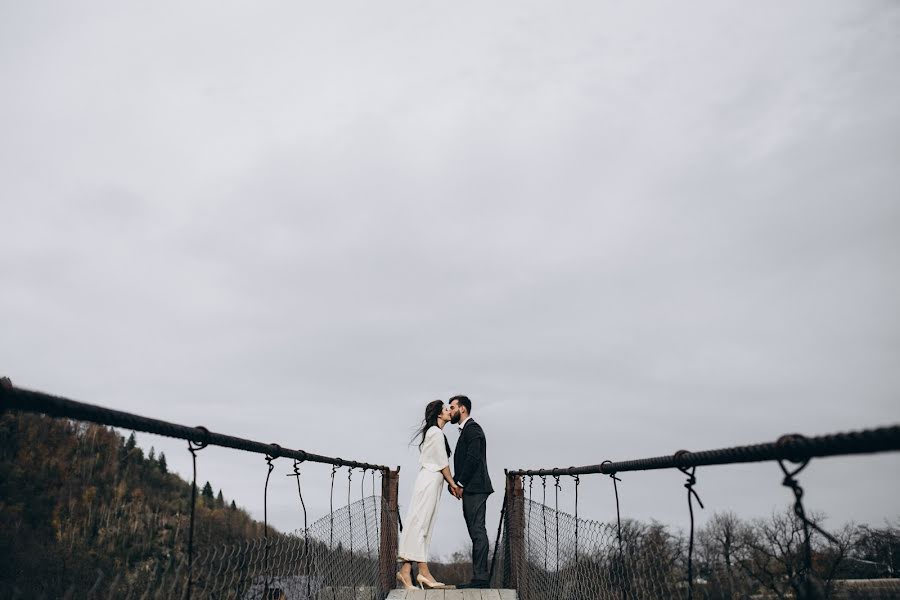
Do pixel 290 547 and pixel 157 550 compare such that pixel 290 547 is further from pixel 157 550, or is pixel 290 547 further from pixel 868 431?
pixel 157 550

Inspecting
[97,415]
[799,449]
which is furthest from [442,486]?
[799,449]

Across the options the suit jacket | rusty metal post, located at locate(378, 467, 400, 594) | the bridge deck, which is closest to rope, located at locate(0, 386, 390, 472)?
the bridge deck

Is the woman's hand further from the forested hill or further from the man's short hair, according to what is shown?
the forested hill

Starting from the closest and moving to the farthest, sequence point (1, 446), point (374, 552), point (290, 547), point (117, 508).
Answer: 1. point (290, 547)
2. point (374, 552)
3. point (1, 446)
4. point (117, 508)

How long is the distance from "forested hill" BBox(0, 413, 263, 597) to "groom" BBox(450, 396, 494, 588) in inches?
2966

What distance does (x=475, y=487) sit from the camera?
21.8 feet

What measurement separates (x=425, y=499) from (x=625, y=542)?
3.32 meters

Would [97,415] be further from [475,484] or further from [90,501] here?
[90,501]

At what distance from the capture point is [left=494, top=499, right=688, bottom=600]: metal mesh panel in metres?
3.07

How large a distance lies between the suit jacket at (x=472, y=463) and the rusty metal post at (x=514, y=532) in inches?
18.3

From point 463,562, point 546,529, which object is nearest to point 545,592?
point 546,529

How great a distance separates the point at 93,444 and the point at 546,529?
342 ft

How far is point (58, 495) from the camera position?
8806cm

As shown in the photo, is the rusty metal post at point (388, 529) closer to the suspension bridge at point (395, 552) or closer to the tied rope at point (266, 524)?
the suspension bridge at point (395, 552)
